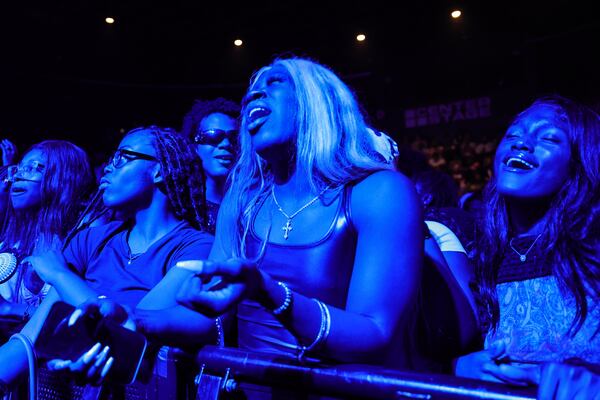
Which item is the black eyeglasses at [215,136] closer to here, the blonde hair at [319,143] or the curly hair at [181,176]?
the curly hair at [181,176]

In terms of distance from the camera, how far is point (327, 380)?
124 cm

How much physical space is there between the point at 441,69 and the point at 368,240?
1097 centimetres

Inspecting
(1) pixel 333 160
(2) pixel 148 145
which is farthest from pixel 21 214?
(1) pixel 333 160

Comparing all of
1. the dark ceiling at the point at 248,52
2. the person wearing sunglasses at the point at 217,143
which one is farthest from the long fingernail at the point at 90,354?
the dark ceiling at the point at 248,52

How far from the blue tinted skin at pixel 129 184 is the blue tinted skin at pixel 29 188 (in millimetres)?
1236

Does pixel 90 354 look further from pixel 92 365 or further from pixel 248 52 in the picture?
pixel 248 52

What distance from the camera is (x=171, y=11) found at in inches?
465

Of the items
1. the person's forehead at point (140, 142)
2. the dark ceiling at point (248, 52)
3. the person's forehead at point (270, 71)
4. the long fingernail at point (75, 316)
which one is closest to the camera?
the long fingernail at point (75, 316)

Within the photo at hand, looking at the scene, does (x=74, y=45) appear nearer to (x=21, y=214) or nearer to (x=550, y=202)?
(x=21, y=214)

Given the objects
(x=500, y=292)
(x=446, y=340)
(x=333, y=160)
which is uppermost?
(x=333, y=160)

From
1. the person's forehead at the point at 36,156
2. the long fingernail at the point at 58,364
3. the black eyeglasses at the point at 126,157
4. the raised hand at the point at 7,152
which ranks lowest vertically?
the long fingernail at the point at 58,364

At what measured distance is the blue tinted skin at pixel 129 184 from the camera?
275 centimetres

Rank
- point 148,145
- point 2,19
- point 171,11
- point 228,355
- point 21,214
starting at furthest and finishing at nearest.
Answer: point 171,11 < point 2,19 < point 21,214 < point 148,145 < point 228,355

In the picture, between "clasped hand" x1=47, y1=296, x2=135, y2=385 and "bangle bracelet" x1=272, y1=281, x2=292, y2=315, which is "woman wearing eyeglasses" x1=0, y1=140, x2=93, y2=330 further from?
"bangle bracelet" x1=272, y1=281, x2=292, y2=315
